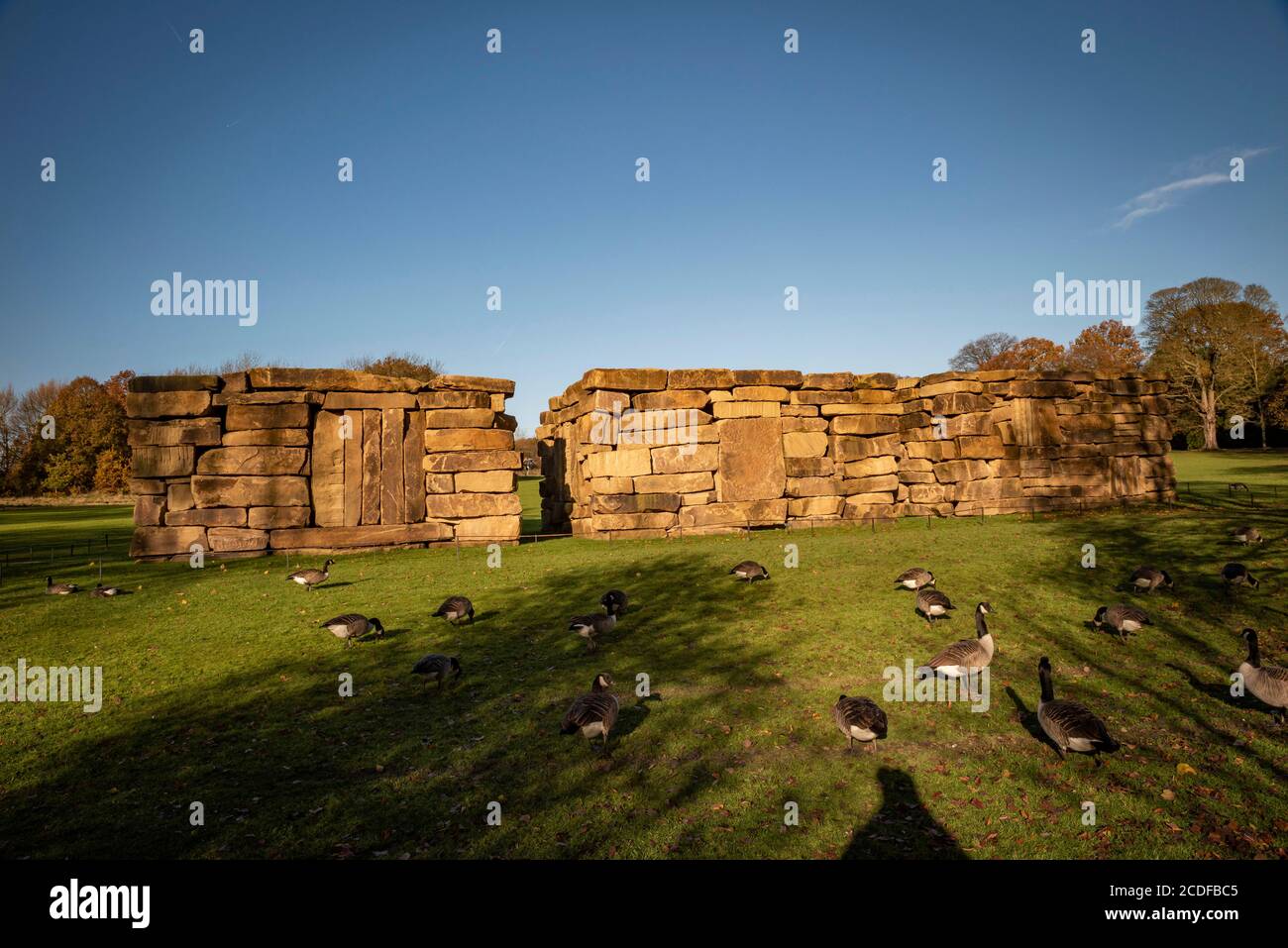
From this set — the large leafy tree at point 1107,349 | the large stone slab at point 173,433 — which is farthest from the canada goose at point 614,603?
the large leafy tree at point 1107,349

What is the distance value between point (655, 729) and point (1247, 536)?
12.6 m

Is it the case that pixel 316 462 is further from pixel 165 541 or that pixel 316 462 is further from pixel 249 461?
pixel 165 541

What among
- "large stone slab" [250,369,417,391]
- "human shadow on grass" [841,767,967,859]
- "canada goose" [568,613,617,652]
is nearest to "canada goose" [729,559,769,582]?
"canada goose" [568,613,617,652]

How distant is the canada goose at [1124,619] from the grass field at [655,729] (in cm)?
24

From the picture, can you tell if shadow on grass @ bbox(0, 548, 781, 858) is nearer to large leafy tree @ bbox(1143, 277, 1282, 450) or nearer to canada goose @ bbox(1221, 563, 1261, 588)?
canada goose @ bbox(1221, 563, 1261, 588)

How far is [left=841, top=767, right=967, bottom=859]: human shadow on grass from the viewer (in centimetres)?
455

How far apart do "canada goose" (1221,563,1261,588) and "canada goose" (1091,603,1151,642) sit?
259cm

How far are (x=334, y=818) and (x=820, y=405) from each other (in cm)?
1760

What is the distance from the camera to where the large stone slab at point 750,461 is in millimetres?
18531

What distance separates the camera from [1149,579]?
9961 millimetres

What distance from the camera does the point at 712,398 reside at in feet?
60.8

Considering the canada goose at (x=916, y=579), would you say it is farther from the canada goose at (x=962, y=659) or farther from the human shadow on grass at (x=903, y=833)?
the human shadow on grass at (x=903, y=833)
